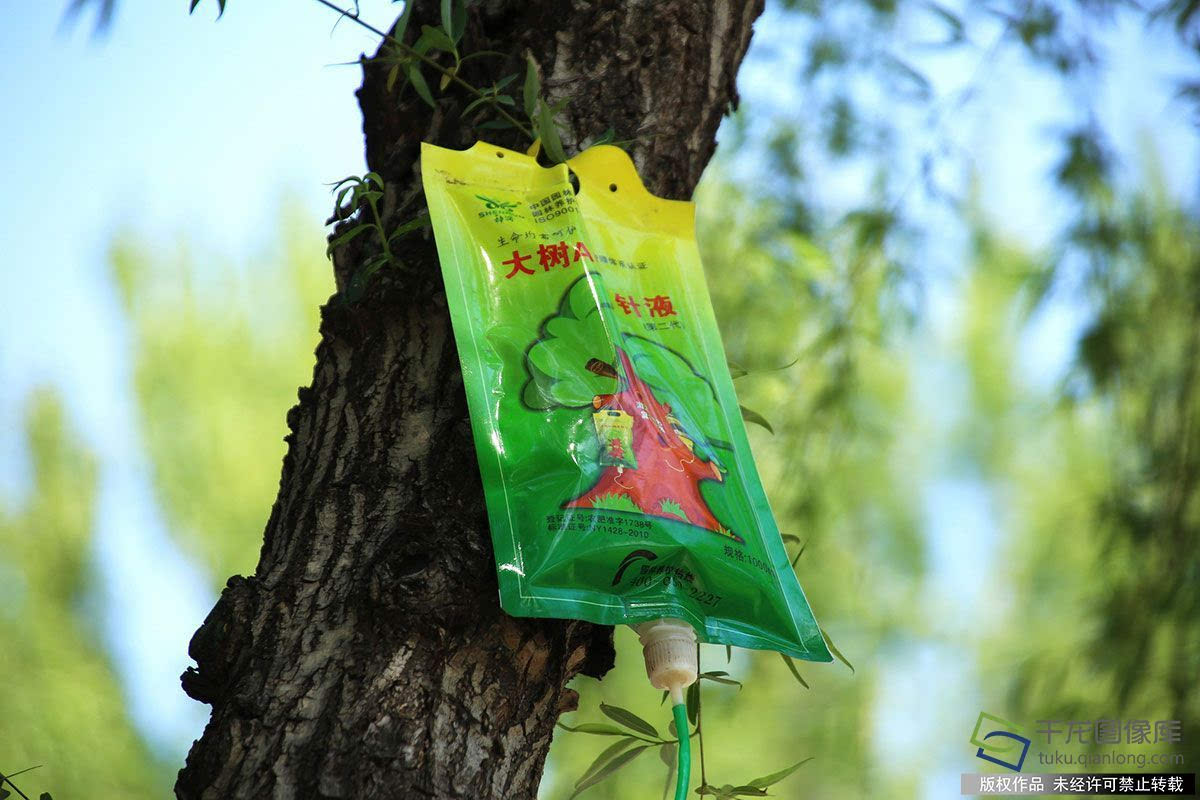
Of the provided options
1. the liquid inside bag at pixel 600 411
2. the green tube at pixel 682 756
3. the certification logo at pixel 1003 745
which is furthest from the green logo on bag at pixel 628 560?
the certification logo at pixel 1003 745

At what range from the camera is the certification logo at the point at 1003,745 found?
53.5 inches

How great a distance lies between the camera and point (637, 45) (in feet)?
2.90

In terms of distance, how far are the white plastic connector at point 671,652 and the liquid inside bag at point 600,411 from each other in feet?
0.04

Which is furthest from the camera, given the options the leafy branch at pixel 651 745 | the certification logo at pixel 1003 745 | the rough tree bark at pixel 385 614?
the certification logo at pixel 1003 745

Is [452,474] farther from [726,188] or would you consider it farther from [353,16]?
[726,188]

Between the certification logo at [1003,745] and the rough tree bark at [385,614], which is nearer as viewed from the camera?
the rough tree bark at [385,614]

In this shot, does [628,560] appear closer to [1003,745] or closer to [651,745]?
[651,745]

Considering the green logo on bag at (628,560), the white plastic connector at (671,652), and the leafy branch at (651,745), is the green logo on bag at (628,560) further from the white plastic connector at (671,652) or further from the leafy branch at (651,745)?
the leafy branch at (651,745)

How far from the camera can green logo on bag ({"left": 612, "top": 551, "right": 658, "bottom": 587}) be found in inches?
23.9

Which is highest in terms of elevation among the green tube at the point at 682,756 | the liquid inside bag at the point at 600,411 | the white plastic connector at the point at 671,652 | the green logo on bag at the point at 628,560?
the liquid inside bag at the point at 600,411

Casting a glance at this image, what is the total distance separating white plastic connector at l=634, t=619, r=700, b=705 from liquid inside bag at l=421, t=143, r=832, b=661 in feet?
0.04

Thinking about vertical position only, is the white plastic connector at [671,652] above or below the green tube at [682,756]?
above

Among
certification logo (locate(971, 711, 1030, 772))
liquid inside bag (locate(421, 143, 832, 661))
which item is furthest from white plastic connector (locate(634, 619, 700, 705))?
certification logo (locate(971, 711, 1030, 772))

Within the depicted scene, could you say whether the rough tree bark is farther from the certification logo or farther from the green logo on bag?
the certification logo
